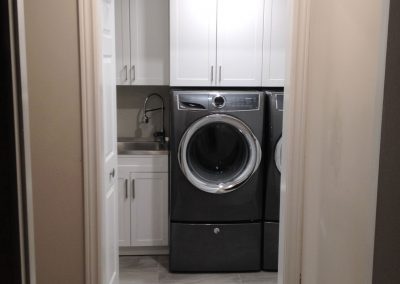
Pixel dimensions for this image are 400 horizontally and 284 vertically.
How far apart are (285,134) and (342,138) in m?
0.50

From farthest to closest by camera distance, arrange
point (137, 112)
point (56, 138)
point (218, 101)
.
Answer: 1. point (137, 112)
2. point (218, 101)
3. point (56, 138)

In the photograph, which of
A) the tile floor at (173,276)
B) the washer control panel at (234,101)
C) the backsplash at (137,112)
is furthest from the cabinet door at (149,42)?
the tile floor at (173,276)

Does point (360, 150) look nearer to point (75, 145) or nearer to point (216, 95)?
point (75, 145)

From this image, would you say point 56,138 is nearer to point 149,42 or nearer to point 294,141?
point 294,141

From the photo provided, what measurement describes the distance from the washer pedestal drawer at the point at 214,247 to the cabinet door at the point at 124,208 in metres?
0.37

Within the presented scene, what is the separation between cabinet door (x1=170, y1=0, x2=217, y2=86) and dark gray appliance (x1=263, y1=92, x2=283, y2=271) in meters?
Result: 0.49

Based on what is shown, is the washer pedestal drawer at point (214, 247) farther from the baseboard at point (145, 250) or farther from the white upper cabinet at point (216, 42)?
the white upper cabinet at point (216, 42)

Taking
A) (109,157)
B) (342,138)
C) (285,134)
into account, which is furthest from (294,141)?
(109,157)

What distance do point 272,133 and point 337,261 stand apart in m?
1.71

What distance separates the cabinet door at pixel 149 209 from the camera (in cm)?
350

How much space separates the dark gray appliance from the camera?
324 centimetres

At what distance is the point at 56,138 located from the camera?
6.59 feet

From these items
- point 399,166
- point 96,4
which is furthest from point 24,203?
point 96,4

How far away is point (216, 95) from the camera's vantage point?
3248mm
